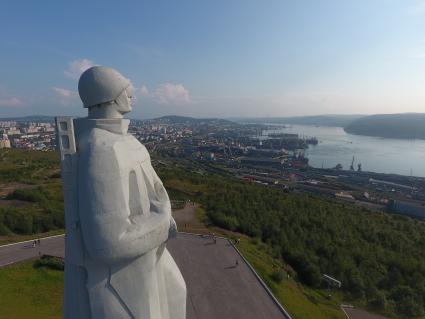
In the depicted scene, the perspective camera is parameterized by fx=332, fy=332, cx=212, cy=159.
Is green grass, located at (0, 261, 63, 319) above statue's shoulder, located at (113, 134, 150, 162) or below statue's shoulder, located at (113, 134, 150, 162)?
below

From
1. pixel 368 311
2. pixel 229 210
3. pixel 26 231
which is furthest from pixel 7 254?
pixel 368 311

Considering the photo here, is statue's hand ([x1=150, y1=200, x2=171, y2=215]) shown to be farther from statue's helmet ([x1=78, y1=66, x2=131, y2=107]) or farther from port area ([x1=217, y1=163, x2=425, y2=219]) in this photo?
port area ([x1=217, y1=163, x2=425, y2=219])

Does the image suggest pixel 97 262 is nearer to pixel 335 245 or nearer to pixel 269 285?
pixel 269 285

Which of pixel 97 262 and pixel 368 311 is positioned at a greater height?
pixel 97 262

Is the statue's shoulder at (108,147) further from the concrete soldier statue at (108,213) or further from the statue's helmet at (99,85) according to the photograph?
the statue's helmet at (99,85)

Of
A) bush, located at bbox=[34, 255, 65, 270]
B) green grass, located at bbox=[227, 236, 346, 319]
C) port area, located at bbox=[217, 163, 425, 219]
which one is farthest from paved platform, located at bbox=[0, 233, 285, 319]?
port area, located at bbox=[217, 163, 425, 219]

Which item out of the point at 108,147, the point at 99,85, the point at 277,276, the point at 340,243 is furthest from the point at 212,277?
the point at 99,85

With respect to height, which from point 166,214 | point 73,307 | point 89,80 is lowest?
point 73,307
